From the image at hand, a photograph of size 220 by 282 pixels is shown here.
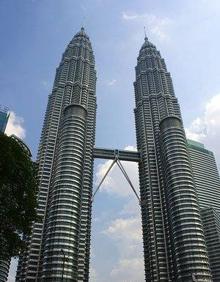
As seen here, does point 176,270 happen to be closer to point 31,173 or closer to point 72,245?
point 72,245

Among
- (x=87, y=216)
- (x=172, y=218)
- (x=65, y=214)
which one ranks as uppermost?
(x=87, y=216)

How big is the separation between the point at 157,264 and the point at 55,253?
53580 millimetres

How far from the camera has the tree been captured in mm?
42562

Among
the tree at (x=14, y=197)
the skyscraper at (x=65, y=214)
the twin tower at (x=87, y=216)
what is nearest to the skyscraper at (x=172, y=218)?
the twin tower at (x=87, y=216)

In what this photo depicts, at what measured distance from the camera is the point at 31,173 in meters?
46.3

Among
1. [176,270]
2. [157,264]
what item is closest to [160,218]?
[157,264]

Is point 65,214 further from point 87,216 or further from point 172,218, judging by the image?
point 172,218

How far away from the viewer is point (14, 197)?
4409cm

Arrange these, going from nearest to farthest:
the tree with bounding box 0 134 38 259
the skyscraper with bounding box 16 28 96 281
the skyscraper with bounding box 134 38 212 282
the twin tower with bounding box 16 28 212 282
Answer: the tree with bounding box 0 134 38 259
the skyscraper with bounding box 16 28 96 281
the twin tower with bounding box 16 28 212 282
the skyscraper with bounding box 134 38 212 282

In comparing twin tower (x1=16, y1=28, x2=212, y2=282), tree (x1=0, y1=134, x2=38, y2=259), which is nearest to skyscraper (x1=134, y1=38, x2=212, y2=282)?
twin tower (x1=16, y1=28, x2=212, y2=282)

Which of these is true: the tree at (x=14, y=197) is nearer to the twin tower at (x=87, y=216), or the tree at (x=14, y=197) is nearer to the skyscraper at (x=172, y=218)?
the twin tower at (x=87, y=216)

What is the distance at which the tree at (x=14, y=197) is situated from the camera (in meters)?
42.6

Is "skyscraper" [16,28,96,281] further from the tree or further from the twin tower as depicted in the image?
the tree

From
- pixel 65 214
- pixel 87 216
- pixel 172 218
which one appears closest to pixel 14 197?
pixel 65 214
